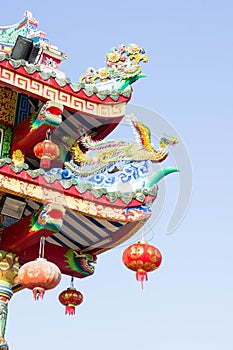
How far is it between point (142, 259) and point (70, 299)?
2.33 meters

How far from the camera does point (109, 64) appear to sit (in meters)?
13.2

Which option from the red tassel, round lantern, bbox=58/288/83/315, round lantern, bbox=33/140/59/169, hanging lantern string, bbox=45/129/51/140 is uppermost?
hanging lantern string, bbox=45/129/51/140

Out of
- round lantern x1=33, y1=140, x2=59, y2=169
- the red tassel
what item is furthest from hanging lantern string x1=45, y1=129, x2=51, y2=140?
the red tassel

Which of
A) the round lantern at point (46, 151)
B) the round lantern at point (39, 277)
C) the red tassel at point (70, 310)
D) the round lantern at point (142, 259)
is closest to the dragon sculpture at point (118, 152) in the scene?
the round lantern at point (46, 151)

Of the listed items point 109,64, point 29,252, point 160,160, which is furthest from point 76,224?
point 109,64

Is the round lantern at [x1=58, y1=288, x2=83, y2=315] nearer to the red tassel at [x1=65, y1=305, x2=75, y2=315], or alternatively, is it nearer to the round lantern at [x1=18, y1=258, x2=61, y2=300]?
the red tassel at [x1=65, y1=305, x2=75, y2=315]

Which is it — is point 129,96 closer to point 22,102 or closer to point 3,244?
point 22,102

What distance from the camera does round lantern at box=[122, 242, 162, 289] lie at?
11.1m

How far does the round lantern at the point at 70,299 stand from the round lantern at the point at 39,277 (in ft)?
7.20

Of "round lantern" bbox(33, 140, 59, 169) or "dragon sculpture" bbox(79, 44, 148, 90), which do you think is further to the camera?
"dragon sculpture" bbox(79, 44, 148, 90)

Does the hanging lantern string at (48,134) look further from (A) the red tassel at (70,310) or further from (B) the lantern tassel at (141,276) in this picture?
(A) the red tassel at (70,310)

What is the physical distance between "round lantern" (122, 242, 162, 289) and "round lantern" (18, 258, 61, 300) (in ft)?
3.61

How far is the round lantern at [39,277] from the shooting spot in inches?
420

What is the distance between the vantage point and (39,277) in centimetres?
1064
